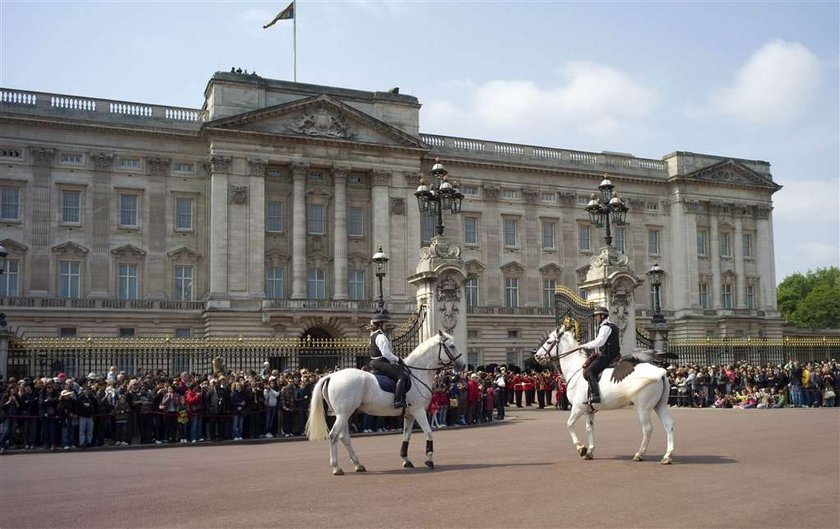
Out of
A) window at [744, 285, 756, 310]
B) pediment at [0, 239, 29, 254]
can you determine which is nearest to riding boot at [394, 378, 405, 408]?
A: pediment at [0, 239, 29, 254]

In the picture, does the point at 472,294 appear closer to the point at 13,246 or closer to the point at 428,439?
the point at 13,246

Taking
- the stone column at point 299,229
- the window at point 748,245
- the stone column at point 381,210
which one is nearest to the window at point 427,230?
the stone column at point 381,210

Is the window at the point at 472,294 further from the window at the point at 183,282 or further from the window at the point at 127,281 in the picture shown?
the window at the point at 127,281

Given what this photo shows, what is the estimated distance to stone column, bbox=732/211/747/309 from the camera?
65.6m

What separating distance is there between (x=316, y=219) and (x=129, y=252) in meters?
11.5

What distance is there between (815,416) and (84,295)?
3890cm

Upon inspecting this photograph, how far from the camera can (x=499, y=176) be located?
59438mm

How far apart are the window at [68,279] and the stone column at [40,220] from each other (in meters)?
0.70

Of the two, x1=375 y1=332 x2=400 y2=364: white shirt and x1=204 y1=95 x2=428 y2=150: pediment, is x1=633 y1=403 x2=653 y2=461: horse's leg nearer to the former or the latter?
x1=375 y1=332 x2=400 y2=364: white shirt

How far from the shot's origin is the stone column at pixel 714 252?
6462cm

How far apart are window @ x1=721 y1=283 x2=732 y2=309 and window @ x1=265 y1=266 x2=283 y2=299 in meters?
34.6

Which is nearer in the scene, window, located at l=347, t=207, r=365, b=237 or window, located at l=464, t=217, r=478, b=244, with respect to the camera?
window, located at l=347, t=207, r=365, b=237

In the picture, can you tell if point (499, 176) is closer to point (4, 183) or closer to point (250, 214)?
point (250, 214)

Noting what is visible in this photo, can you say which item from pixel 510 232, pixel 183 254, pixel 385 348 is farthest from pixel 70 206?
pixel 385 348
